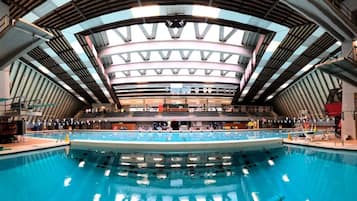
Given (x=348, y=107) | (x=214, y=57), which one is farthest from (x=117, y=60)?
(x=348, y=107)

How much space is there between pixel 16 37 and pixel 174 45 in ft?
36.7

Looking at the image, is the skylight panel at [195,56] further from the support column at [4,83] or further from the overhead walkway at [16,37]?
the support column at [4,83]

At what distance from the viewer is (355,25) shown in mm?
13695

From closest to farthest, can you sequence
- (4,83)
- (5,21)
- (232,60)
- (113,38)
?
(5,21)
(4,83)
(113,38)
(232,60)

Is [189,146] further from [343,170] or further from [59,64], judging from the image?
[59,64]

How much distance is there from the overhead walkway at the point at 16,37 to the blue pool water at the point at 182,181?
17.8ft

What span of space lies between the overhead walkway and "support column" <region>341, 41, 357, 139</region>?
15373mm

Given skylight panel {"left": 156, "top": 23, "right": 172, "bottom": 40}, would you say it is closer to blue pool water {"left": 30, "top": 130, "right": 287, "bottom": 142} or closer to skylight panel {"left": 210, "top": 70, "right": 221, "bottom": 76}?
blue pool water {"left": 30, "top": 130, "right": 287, "bottom": 142}

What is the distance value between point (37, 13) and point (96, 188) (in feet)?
33.3

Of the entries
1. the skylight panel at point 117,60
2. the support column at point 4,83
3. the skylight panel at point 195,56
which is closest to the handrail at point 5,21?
the support column at point 4,83

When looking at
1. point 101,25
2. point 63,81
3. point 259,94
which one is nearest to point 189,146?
point 101,25

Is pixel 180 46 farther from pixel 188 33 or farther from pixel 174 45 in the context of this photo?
pixel 188 33

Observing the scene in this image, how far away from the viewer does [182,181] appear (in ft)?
23.3

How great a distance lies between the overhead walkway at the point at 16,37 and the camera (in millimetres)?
10805
